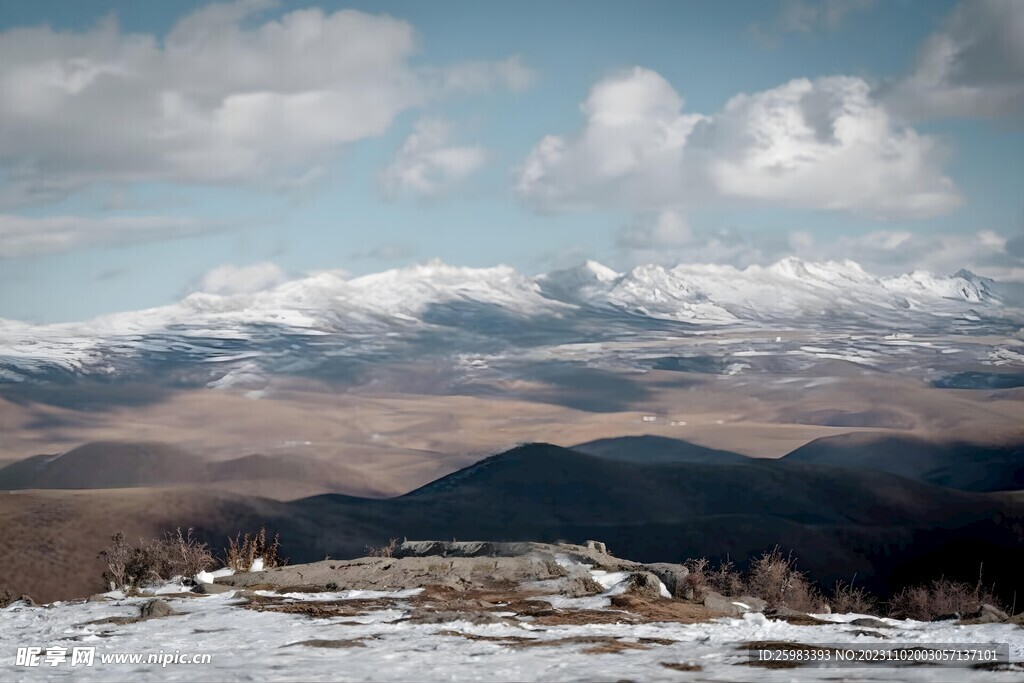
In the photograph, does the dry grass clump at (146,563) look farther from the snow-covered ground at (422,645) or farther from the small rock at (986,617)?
the small rock at (986,617)

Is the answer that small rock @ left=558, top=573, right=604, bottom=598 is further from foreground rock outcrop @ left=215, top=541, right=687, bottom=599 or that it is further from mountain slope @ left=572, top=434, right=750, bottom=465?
mountain slope @ left=572, top=434, right=750, bottom=465

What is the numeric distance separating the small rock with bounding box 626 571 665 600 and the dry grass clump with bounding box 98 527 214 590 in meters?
8.21

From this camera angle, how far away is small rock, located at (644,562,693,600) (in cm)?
1839

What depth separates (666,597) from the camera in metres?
17.7

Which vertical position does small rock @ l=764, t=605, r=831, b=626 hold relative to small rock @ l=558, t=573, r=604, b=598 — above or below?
below

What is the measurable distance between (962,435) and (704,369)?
4306 cm

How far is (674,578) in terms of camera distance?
61.7 ft

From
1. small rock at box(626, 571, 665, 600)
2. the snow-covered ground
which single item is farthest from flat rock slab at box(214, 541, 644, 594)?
the snow-covered ground

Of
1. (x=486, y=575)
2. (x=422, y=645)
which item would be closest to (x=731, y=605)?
(x=486, y=575)

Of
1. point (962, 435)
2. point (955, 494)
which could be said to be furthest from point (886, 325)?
point (955, 494)

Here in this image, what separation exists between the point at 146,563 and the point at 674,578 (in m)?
10.0

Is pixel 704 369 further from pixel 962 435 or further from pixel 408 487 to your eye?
pixel 408 487

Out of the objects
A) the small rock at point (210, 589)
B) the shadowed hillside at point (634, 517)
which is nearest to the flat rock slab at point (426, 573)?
the small rock at point (210, 589)

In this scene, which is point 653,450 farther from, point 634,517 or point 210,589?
point 210,589
